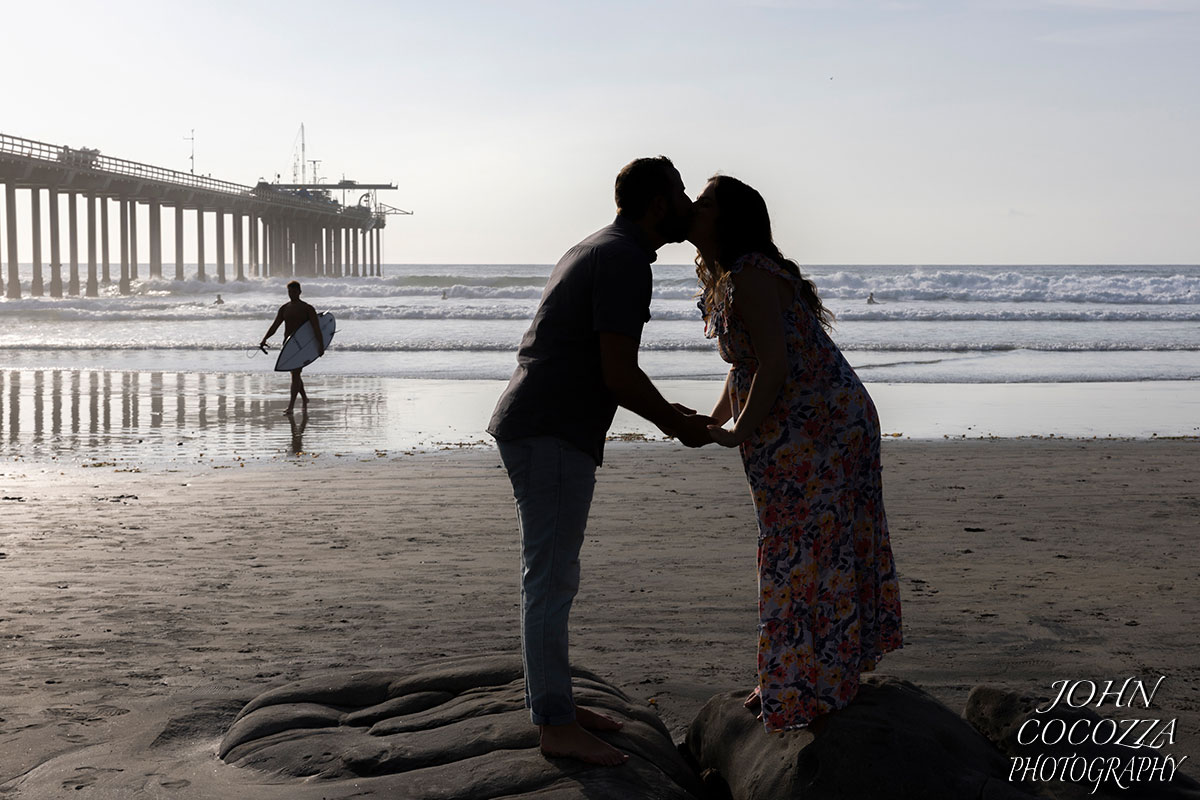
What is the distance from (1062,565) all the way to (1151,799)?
2.98 meters

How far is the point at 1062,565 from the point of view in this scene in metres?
5.79

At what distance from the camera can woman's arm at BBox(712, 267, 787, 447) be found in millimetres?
3043

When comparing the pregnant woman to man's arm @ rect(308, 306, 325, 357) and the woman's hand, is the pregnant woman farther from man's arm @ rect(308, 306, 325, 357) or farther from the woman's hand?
man's arm @ rect(308, 306, 325, 357)

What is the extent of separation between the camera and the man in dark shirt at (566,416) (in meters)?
2.99

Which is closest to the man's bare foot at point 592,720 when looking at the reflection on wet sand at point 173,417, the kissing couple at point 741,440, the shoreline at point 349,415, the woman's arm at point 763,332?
the kissing couple at point 741,440

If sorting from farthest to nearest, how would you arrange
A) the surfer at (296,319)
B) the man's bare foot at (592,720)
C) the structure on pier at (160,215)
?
the structure on pier at (160,215)
the surfer at (296,319)
the man's bare foot at (592,720)

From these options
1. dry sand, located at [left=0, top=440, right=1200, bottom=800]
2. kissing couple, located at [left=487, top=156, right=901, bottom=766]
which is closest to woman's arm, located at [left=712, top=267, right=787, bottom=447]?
kissing couple, located at [left=487, top=156, right=901, bottom=766]

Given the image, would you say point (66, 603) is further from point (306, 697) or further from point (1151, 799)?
point (1151, 799)

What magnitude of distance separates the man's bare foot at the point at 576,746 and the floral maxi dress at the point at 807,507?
46 centimetres

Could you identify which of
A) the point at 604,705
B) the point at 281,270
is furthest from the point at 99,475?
the point at 281,270

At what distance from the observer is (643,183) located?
3.05m

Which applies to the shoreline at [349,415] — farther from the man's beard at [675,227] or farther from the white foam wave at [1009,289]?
the white foam wave at [1009,289]

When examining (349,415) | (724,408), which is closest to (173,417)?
(349,415)

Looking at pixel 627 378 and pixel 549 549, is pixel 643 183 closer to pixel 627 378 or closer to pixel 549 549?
pixel 627 378
